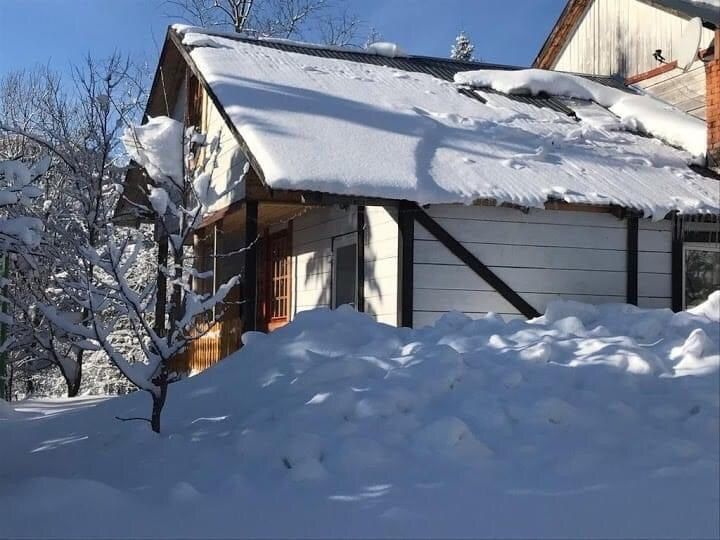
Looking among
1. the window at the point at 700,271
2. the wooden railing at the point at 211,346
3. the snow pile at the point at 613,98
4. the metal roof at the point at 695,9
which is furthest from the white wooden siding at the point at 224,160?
the metal roof at the point at 695,9

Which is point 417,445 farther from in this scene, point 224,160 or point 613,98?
point 613,98

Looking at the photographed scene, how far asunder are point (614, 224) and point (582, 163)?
35.9 inches

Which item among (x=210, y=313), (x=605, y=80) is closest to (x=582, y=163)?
(x=605, y=80)

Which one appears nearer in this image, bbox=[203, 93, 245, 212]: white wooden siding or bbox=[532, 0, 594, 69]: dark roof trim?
bbox=[203, 93, 245, 212]: white wooden siding

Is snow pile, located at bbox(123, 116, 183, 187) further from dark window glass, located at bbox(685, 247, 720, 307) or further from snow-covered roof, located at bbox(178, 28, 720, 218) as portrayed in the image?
dark window glass, located at bbox(685, 247, 720, 307)

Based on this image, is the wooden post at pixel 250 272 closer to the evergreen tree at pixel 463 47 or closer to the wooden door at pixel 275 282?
the wooden door at pixel 275 282

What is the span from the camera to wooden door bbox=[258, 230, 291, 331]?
1221 cm

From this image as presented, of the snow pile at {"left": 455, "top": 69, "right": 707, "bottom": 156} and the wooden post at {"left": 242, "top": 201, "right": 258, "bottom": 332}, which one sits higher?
the snow pile at {"left": 455, "top": 69, "right": 707, "bottom": 156}

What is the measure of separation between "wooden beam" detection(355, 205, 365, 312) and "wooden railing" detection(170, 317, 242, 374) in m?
1.99

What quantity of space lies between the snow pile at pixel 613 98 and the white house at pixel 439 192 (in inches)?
1.8

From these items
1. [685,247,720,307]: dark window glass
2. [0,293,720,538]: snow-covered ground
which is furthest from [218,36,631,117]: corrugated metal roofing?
[0,293,720,538]: snow-covered ground

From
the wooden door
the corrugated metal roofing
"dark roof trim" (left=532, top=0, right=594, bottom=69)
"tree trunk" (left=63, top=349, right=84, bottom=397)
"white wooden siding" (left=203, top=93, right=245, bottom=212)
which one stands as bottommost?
"tree trunk" (left=63, top=349, right=84, bottom=397)

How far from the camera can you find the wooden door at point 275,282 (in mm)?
12211

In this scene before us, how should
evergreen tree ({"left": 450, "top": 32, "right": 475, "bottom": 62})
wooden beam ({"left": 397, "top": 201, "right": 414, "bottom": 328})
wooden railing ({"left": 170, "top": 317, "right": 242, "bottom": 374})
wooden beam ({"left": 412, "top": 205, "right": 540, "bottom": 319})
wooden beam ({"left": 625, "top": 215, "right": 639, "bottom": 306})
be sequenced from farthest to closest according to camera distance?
1. evergreen tree ({"left": 450, "top": 32, "right": 475, "bottom": 62})
2. wooden railing ({"left": 170, "top": 317, "right": 242, "bottom": 374})
3. wooden beam ({"left": 625, "top": 215, "right": 639, "bottom": 306})
4. wooden beam ({"left": 412, "top": 205, "right": 540, "bottom": 319})
5. wooden beam ({"left": 397, "top": 201, "right": 414, "bottom": 328})
